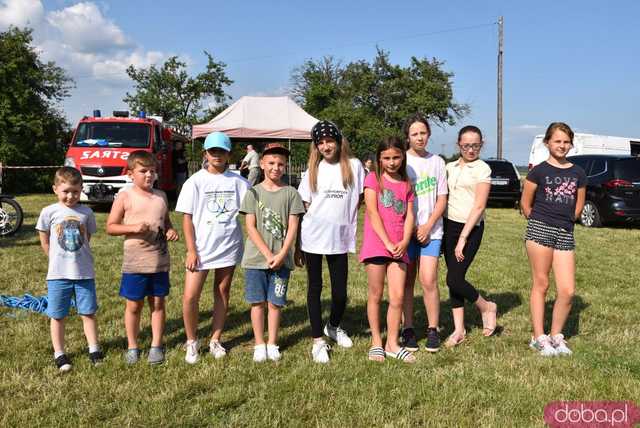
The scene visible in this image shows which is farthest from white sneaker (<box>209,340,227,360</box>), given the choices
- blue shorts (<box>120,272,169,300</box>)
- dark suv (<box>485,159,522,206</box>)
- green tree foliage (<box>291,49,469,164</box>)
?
green tree foliage (<box>291,49,469,164</box>)

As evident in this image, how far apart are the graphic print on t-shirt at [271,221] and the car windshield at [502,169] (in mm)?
14456

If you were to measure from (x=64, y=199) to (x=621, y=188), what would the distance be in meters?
11.2

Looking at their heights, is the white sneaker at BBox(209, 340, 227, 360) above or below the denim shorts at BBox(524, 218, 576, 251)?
below

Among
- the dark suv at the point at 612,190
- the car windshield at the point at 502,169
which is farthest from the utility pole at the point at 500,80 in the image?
the dark suv at the point at 612,190

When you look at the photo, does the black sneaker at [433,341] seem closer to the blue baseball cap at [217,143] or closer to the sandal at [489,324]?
the sandal at [489,324]

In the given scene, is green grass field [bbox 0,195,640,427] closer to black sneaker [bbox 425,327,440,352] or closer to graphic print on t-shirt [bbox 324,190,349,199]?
black sneaker [bbox 425,327,440,352]

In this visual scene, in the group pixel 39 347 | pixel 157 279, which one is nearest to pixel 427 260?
pixel 157 279

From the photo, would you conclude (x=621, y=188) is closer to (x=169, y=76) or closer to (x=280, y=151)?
(x=280, y=151)

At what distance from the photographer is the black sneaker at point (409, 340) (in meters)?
3.94

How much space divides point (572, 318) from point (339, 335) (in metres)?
2.29

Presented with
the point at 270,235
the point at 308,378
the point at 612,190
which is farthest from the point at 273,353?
the point at 612,190

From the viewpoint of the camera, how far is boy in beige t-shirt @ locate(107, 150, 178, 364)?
3.52m

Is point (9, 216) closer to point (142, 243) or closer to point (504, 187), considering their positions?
point (142, 243)

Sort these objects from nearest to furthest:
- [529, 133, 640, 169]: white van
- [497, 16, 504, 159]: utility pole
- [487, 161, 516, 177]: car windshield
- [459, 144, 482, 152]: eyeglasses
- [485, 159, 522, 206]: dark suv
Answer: [459, 144, 482, 152]: eyeglasses, [485, 159, 522, 206]: dark suv, [487, 161, 516, 177]: car windshield, [529, 133, 640, 169]: white van, [497, 16, 504, 159]: utility pole
